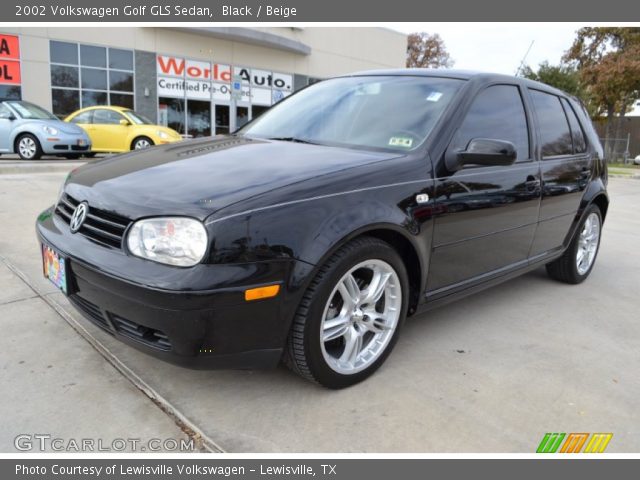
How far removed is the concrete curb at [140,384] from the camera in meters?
2.15

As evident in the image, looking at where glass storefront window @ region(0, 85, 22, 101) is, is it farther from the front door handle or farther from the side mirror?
the side mirror

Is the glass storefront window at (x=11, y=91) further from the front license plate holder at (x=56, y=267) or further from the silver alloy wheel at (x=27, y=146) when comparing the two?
the front license plate holder at (x=56, y=267)

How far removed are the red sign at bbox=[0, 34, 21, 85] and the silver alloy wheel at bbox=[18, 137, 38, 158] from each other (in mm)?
6743

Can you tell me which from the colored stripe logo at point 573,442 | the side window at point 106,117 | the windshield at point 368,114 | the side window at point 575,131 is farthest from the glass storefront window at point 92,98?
the colored stripe logo at point 573,442

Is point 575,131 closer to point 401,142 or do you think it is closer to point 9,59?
point 401,142

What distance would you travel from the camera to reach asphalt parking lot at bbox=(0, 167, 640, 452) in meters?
2.22

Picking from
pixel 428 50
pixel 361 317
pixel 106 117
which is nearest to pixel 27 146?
pixel 106 117

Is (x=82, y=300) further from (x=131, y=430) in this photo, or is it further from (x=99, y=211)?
(x=131, y=430)

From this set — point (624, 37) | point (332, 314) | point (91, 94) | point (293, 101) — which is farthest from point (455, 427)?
point (624, 37)

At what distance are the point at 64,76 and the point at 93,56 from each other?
1.21 meters

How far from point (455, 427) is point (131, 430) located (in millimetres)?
1369

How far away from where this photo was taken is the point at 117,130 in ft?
42.1

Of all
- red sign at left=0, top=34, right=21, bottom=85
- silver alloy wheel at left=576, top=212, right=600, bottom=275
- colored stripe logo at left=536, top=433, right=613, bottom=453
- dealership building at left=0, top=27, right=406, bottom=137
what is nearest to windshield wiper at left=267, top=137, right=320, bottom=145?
colored stripe logo at left=536, top=433, right=613, bottom=453
